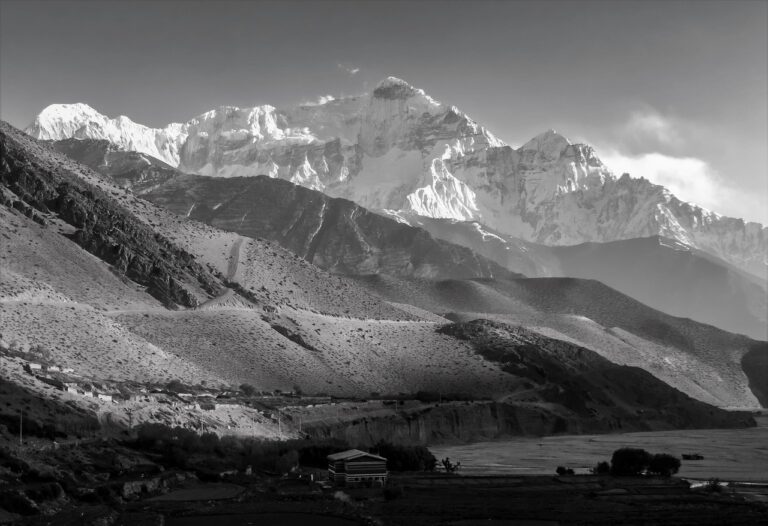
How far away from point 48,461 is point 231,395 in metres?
51.7

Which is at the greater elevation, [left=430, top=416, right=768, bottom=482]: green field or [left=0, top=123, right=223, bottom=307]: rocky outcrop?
[left=0, top=123, right=223, bottom=307]: rocky outcrop

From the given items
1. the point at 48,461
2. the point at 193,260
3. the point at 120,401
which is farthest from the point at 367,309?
the point at 48,461

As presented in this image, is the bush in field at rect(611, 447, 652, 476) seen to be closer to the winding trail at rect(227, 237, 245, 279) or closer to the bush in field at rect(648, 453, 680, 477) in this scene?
the bush in field at rect(648, 453, 680, 477)

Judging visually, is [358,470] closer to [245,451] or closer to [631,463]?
[245,451]

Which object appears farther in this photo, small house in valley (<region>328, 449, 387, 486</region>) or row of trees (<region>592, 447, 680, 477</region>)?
row of trees (<region>592, 447, 680, 477</region>)

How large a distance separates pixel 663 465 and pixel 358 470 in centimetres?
2870

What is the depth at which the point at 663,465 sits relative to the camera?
88.4 meters

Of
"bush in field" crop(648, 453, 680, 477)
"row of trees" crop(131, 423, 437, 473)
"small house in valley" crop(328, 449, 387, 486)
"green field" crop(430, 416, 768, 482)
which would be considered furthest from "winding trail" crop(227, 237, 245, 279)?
"small house in valley" crop(328, 449, 387, 486)

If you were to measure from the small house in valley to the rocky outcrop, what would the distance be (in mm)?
77472

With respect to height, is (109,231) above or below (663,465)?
above

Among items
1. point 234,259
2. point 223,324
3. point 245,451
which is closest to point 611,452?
point 245,451

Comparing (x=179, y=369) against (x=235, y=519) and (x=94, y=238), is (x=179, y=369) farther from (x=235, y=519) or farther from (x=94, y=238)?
(x=235, y=519)

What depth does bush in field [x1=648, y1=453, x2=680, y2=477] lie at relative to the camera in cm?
8825

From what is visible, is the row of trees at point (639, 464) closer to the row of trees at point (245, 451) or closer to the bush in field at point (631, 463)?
the bush in field at point (631, 463)
